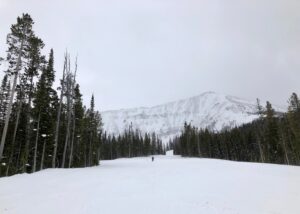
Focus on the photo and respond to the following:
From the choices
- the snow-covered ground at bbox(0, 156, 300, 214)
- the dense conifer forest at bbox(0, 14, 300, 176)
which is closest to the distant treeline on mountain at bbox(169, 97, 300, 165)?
the dense conifer forest at bbox(0, 14, 300, 176)

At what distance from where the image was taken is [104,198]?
11.1 m

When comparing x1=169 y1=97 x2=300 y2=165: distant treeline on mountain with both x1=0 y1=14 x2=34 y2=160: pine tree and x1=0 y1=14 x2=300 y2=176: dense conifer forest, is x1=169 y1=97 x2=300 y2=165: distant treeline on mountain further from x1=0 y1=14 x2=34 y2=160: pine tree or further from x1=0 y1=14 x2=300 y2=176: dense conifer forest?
x1=0 y1=14 x2=34 y2=160: pine tree

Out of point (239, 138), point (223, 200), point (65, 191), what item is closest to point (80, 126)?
point (65, 191)

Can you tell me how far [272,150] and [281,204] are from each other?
52.8 metres

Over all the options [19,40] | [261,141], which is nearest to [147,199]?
[19,40]

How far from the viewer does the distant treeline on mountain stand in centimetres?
4788

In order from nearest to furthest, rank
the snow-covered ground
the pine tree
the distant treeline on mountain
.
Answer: the snow-covered ground
the pine tree
the distant treeline on mountain

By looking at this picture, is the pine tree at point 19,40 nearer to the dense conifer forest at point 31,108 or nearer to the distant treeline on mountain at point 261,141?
the dense conifer forest at point 31,108

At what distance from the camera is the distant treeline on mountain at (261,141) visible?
4788 cm

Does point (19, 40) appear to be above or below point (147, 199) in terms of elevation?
above

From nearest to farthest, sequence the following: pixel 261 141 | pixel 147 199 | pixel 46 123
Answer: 1. pixel 147 199
2. pixel 46 123
3. pixel 261 141

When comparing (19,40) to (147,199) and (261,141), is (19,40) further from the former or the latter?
(261,141)

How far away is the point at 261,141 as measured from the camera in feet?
206

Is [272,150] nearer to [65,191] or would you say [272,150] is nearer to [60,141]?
[60,141]
